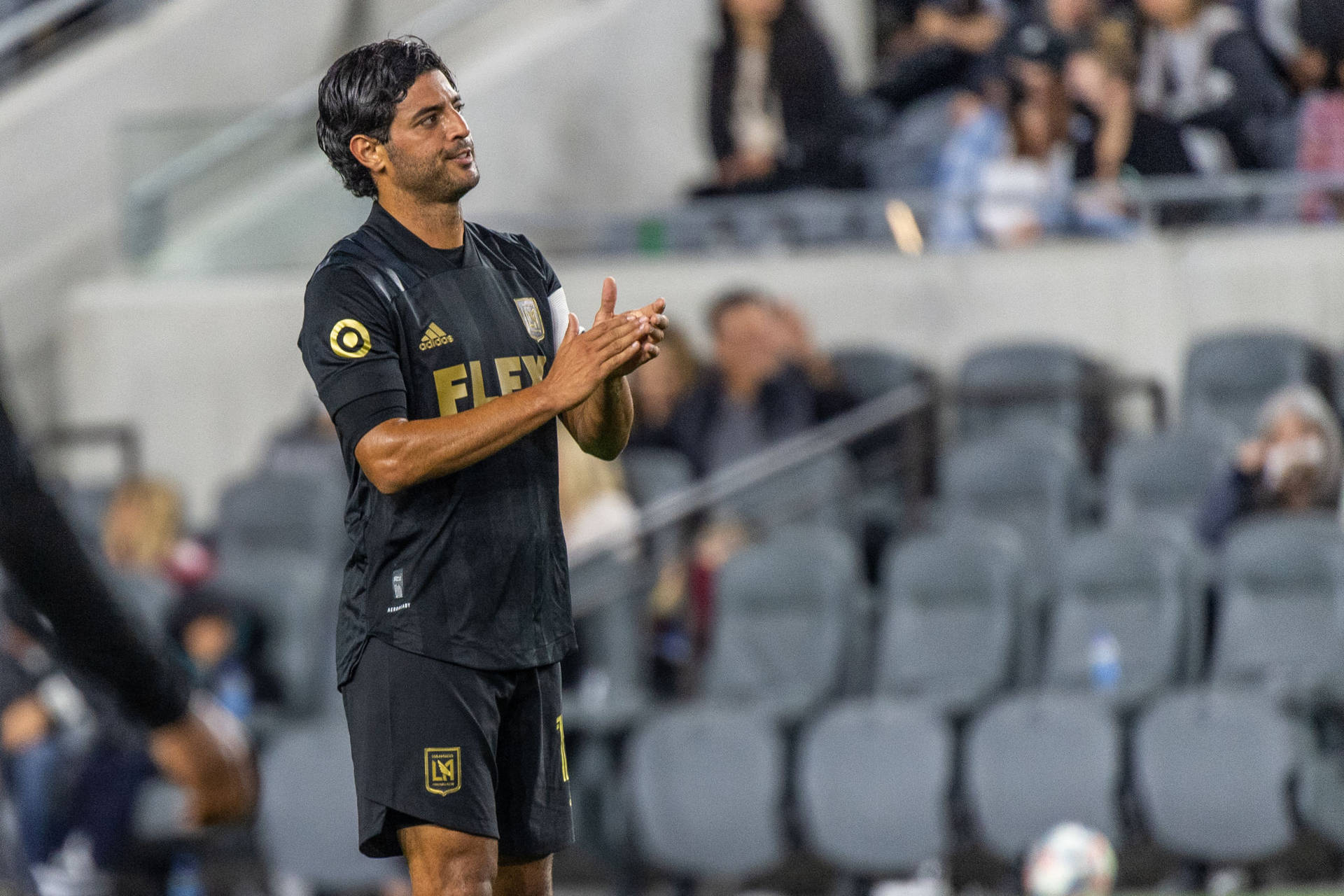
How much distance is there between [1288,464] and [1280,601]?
0.64 meters

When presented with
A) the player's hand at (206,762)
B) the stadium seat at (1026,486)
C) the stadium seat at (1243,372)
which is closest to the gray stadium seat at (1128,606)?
the stadium seat at (1026,486)

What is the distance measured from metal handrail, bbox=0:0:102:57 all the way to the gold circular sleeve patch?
10.9 metres

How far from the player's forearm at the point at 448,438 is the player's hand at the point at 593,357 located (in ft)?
0.09

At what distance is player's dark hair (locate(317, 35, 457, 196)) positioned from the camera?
334 cm

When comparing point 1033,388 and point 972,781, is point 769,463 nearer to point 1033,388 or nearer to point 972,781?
point 1033,388

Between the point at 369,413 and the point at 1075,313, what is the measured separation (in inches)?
310

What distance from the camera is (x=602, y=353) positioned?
10.5 ft

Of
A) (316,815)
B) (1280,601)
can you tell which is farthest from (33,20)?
(1280,601)

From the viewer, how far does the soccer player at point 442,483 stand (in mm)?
3252

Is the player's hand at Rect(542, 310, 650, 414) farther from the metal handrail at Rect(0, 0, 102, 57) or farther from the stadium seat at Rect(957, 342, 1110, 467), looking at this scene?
the metal handrail at Rect(0, 0, 102, 57)

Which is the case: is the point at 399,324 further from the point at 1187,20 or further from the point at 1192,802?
the point at 1187,20

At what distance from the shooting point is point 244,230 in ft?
39.3

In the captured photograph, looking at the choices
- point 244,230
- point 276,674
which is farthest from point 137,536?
point 244,230

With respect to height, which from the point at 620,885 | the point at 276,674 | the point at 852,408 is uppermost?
the point at 852,408
